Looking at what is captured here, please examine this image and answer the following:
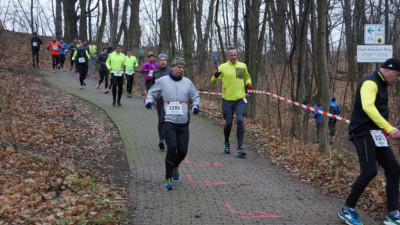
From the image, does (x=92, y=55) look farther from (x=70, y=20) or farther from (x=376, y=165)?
(x=376, y=165)

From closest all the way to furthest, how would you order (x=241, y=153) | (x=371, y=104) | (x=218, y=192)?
(x=371, y=104)
(x=218, y=192)
(x=241, y=153)

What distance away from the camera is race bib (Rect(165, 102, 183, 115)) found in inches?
267

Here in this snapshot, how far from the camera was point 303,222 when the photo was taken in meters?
5.48

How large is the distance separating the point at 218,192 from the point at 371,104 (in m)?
2.77

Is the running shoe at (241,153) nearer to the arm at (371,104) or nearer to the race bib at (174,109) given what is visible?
the race bib at (174,109)

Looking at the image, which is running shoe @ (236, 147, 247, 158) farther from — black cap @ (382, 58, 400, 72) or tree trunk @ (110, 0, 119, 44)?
tree trunk @ (110, 0, 119, 44)

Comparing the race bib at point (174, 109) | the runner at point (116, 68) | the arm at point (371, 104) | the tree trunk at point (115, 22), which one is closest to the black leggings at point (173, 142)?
the race bib at point (174, 109)

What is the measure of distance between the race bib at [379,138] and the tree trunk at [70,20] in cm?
3530

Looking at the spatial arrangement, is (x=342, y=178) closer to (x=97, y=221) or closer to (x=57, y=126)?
(x=97, y=221)

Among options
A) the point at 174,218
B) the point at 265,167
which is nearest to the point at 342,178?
the point at 265,167

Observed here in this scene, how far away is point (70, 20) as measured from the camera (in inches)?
1469

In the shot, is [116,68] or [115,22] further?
[115,22]

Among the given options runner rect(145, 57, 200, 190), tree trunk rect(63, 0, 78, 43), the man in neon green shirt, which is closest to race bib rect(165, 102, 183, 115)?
runner rect(145, 57, 200, 190)

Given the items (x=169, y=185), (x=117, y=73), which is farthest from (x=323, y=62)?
(x=117, y=73)
